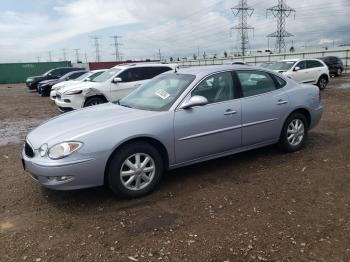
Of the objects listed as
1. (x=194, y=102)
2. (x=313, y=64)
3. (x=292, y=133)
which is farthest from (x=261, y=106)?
(x=313, y=64)

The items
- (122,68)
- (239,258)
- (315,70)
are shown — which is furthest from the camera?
(315,70)

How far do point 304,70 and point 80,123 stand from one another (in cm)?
1384

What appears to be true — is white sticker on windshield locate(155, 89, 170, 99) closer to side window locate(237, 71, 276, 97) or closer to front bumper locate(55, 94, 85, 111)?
side window locate(237, 71, 276, 97)

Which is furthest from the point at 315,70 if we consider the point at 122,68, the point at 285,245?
the point at 285,245

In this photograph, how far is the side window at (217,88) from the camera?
16.3 feet

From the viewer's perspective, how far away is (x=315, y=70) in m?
16.5

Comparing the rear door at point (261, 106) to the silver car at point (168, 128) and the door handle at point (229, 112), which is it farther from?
the door handle at point (229, 112)

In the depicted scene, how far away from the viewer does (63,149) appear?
13.0ft

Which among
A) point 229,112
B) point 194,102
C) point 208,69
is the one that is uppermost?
point 208,69

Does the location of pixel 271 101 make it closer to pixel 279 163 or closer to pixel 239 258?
pixel 279 163

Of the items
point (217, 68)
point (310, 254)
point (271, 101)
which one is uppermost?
point (217, 68)

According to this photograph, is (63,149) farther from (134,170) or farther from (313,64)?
(313,64)

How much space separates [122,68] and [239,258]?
30.2ft

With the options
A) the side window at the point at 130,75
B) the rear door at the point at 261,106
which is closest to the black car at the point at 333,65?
the side window at the point at 130,75
